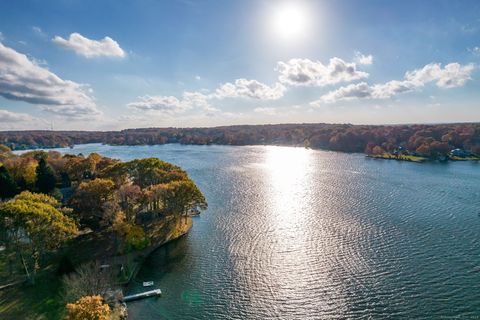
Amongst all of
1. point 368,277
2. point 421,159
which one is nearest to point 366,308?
point 368,277

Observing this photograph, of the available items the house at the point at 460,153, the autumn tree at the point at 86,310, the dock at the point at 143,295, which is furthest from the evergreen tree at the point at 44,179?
the house at the point at 460,153

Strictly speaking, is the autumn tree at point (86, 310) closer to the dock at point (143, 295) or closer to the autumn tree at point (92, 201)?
the dock at point (143, 295)

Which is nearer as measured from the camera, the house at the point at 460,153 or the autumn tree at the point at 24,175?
the autumn tree at the point at 24,175

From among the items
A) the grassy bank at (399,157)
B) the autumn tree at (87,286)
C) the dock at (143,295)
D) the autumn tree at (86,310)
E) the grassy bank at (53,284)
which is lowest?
the dock at (143,295)

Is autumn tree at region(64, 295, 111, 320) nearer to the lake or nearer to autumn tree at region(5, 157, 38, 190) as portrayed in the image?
the lake

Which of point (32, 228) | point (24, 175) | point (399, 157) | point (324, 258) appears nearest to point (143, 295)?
point (32, 228)

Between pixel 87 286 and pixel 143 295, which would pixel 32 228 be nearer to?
pixel 87 286
